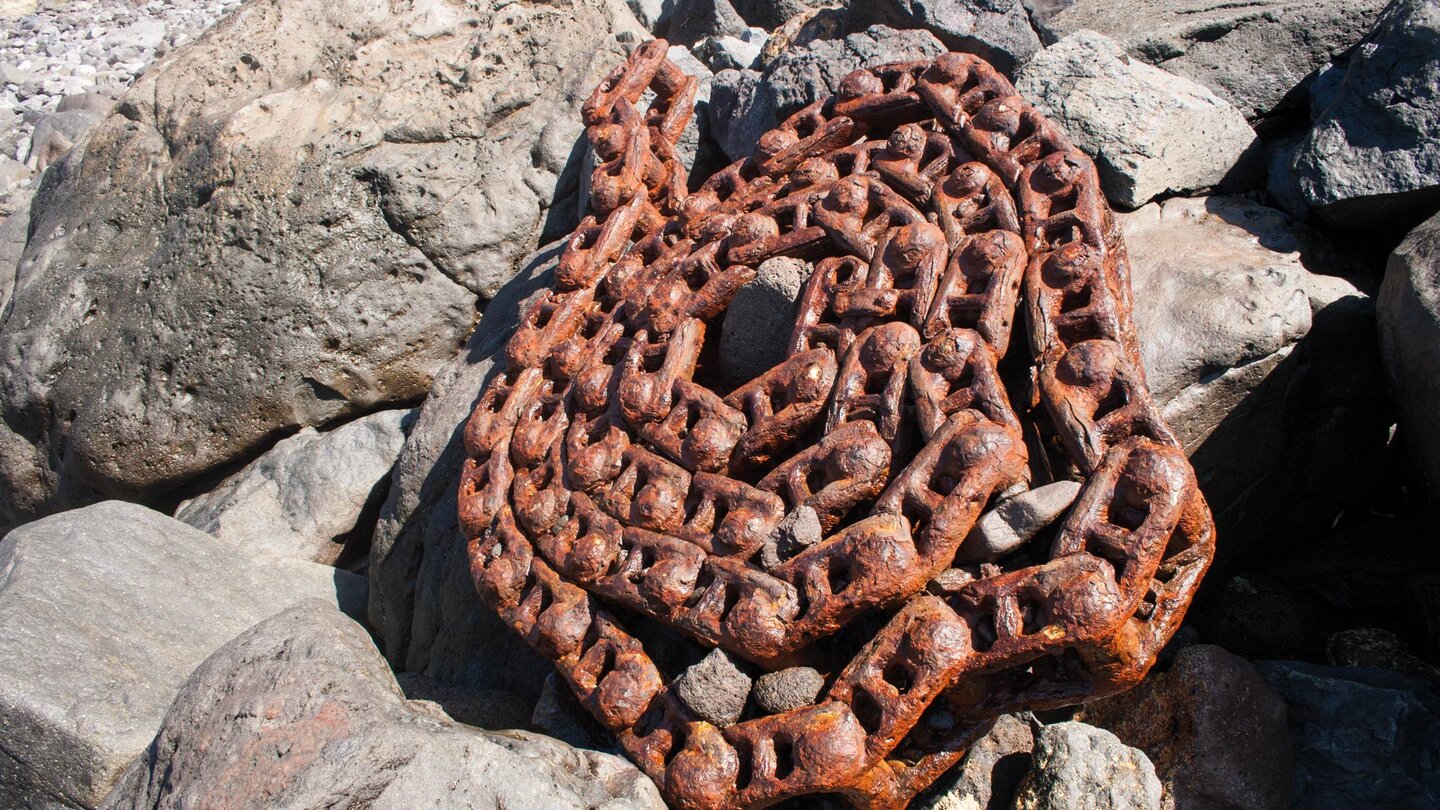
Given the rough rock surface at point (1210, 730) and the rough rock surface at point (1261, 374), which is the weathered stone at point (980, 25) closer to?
the rough rock surface at point (1261, 374)

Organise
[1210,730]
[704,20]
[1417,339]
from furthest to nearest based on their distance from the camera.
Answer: [704,20]
[1417,339]
[1210,730]

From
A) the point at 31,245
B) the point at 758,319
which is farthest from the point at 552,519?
the point at 31,245

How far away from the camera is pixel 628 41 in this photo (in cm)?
490

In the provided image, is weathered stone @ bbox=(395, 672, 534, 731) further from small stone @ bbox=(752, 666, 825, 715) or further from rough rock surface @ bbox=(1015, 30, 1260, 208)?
rough rock surface @ bbox=(1015, 30, 1260, 208)

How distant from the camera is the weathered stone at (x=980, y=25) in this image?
4.02 m

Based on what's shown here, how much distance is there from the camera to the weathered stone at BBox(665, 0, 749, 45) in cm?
571

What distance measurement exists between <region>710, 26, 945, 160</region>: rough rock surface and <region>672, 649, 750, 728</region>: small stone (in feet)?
7.64

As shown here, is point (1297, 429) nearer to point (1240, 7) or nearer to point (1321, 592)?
point (1321, 592)

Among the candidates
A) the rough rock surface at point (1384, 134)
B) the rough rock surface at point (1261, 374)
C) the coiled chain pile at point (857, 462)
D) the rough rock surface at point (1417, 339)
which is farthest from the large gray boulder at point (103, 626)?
the rough rock surface at point (1384, 134)

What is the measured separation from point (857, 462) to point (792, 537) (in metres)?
0.22

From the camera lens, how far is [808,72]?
4031 millimetres

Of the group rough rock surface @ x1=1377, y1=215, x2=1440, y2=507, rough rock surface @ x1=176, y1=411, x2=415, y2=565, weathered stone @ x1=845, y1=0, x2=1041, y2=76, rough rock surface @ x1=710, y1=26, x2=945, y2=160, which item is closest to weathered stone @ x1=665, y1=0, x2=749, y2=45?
rough rock surface @ x1=710, y1=26, x2=945, y2=160

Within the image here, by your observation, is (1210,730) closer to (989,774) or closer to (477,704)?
(989,774)

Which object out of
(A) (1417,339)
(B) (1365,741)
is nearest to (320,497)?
(B) (1365,741)
